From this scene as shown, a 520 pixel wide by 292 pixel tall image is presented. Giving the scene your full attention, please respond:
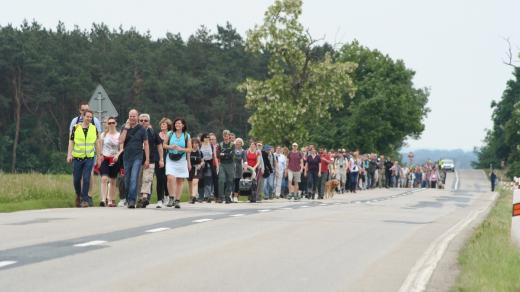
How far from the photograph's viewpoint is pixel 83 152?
21469mm

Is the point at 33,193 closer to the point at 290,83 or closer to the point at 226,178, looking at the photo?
the point at 226,178

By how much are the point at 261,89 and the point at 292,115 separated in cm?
341

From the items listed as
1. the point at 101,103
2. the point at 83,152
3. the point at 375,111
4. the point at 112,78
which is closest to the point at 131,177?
the point at 83,152

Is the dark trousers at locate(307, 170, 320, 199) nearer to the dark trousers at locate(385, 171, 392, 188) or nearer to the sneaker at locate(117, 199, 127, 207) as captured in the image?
the sneaker at locate(117, 199, 127, 207)

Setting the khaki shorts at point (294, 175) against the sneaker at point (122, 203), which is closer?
the sneaker at point (122, 203)

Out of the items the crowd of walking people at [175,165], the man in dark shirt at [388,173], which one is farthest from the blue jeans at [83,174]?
the man in dark shirt at [388,173]

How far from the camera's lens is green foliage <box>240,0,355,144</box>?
50.8m

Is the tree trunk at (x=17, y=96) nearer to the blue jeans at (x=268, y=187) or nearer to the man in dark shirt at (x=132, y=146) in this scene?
the blue jeans at (x=268, y=187)

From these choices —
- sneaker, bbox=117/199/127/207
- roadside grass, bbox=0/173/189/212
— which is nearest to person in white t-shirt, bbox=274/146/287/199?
roadside grass, bbox=0/173/189/212

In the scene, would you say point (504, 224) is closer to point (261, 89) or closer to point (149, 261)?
point (149, 261)

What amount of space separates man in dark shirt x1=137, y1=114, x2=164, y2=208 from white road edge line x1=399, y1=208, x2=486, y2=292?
6.56 meters

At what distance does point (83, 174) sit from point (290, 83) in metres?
31.3

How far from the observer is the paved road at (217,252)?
370 inches

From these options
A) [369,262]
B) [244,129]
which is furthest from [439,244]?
[244,129]
